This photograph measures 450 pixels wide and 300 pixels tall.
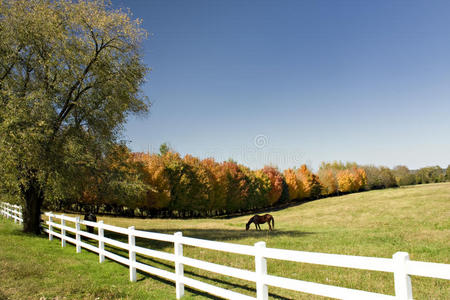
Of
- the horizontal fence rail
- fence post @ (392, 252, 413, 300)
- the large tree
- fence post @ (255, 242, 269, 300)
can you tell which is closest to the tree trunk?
the large tree

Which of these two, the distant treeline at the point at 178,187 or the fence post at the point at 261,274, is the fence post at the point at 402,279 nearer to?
the fence post at the point at 261,274

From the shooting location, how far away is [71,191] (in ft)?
50.5

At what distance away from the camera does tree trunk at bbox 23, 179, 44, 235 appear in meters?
16.2

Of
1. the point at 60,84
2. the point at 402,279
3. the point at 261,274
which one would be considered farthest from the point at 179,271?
the point at 60,84

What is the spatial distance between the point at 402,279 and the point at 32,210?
59.1ft

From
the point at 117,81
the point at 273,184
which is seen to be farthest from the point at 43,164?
the point at 273,184

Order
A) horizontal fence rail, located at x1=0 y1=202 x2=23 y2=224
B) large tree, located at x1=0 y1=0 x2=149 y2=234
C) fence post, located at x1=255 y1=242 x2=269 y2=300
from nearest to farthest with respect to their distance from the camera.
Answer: fence post, located at x1=255 y1=242 x2=269 y2=300 < large tree, located at x1=0 y1=0 x2=149 y2=234 < horizontal fence rail, located at x1=0 y1=202 x2=23 y2=224

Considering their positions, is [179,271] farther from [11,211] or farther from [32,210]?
[11,211]

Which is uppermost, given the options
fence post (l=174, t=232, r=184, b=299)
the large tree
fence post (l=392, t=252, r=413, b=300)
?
the large tree

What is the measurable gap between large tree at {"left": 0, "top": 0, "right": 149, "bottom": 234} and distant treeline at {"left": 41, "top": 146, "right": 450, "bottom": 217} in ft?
4.40

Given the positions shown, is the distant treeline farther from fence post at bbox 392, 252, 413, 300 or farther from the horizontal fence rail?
fence post at bbox 392, 252, 413, 300

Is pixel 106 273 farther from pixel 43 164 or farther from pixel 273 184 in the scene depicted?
Answer: pixel 273 184

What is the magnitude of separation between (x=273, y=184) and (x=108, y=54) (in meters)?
60.6

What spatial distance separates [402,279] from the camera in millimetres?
3605
